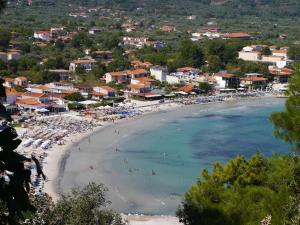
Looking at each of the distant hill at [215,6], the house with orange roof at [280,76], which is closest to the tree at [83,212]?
the house with orange roof at [280,76]

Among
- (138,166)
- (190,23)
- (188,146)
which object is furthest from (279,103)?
(190,23)

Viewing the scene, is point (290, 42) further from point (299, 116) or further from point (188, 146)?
point (299, 116)

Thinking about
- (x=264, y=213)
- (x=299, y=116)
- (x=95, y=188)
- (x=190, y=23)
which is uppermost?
(x=299, y=116)

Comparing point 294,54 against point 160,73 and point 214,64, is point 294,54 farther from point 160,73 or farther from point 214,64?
point 160,73

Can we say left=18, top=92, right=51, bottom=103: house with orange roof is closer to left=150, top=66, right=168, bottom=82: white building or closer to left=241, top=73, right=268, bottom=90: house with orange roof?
left=150, top=66, right=168, bottom=82: white building

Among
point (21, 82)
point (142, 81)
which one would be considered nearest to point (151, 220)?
point (21, 82)
